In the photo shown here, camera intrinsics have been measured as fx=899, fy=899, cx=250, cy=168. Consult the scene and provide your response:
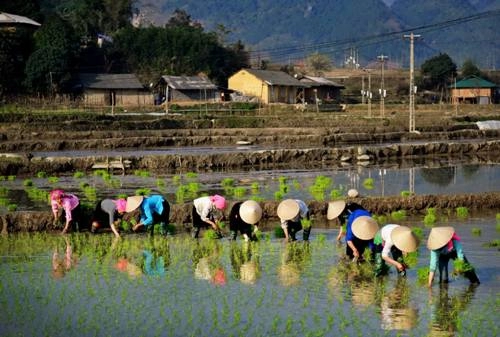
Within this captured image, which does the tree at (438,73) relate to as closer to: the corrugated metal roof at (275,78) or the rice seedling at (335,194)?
the corrugated metal roof at (275,78)

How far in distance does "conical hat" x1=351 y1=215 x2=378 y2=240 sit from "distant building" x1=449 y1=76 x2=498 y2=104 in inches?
2342

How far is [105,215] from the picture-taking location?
14.8 metres

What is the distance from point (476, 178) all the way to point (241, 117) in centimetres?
2515

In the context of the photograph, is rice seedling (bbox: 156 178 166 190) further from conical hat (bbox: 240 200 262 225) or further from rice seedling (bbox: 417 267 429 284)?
rice seedling (bbox: 417 267 429 284)

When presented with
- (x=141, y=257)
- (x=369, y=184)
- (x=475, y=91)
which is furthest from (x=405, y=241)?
(x=475, y=91)

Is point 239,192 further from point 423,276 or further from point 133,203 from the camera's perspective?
point 423,276

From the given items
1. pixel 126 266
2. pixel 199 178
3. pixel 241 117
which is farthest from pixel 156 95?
pixel 126 266

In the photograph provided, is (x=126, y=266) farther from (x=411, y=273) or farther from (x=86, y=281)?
(x=411, y=273)

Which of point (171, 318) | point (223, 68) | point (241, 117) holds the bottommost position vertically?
point (171, 318)

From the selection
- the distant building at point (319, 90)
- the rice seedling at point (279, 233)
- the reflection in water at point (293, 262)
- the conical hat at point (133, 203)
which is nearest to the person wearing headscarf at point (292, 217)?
the reflection in water at point (293, 262)

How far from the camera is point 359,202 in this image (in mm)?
16656

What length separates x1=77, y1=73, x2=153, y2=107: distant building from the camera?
56438 millimetres

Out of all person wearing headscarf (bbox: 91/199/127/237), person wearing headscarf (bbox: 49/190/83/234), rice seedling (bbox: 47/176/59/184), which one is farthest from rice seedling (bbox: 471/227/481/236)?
rice seedling (bbox: 47/176/59/184)

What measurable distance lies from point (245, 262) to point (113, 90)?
152 ft
